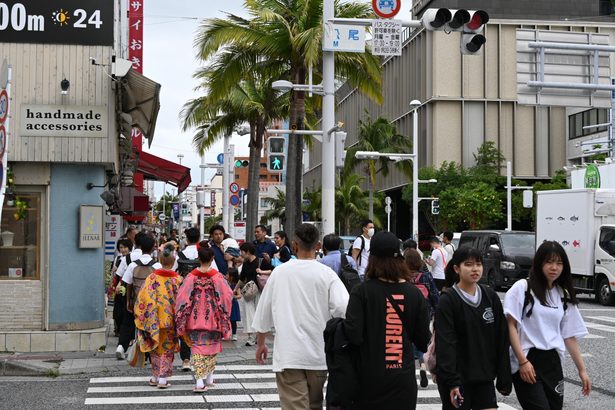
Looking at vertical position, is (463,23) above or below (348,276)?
above

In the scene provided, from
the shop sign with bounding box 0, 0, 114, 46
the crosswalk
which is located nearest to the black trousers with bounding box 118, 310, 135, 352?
the crosswalk

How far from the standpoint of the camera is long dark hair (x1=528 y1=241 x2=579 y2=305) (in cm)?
609

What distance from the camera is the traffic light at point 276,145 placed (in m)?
22.1

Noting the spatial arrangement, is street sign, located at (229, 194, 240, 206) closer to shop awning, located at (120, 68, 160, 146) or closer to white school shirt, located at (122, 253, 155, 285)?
shop awning, located at (120, 68, 160, 146)

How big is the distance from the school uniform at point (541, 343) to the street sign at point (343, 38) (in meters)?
10.7

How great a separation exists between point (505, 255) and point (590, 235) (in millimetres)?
4353

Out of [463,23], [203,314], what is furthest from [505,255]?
[203,314]

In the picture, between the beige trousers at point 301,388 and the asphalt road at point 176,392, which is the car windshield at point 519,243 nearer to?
the asphalt road at point 176,392

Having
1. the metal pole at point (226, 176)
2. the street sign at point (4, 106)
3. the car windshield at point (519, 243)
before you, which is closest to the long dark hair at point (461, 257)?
the street sign at point (4, 106)

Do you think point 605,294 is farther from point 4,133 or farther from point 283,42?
point 4,133

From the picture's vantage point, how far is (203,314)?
10203 millimetres

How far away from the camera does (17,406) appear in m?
9.63

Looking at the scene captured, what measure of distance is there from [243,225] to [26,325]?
20.1 m

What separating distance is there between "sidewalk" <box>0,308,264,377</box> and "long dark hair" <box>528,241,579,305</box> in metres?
7.57
